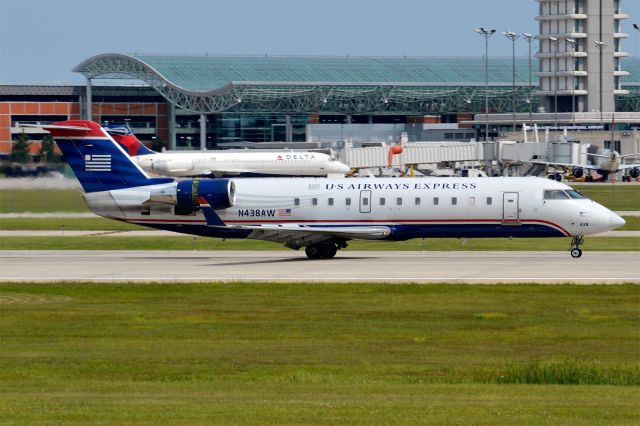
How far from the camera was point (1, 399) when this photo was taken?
60.8 feet

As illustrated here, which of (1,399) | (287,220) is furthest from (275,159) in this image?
(1,399)

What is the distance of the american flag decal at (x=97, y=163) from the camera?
45.9 metres

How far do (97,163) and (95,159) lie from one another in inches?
7.3

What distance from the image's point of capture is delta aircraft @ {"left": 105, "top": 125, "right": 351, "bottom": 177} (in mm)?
110312

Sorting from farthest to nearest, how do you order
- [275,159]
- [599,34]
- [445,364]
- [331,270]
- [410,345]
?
[599,34] → [275,159] → [331,270] → [410,345] → [445,364]

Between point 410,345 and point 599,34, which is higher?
point 599,34

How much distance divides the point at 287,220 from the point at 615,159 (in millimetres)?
80444

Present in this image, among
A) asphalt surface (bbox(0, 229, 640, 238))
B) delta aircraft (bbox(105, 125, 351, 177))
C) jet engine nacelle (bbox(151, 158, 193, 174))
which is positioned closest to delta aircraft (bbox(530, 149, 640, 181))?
delta aircraft (bbox(105, 125, 351, 177))

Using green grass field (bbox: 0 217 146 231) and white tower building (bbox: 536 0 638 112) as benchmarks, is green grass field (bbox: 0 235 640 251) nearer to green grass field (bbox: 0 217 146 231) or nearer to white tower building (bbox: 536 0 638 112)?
green grass field (bbox: 0 217 146 231)

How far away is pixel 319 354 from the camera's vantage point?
948 inches

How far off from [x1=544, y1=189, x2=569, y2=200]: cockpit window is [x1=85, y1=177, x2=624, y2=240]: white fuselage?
0.11 feet

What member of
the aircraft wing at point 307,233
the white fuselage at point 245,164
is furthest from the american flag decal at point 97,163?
the white fuselage at point 245,164

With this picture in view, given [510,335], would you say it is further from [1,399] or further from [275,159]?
[275,159]

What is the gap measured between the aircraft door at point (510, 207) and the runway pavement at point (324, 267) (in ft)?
4.79
